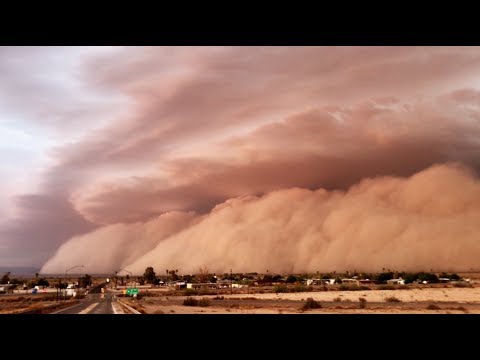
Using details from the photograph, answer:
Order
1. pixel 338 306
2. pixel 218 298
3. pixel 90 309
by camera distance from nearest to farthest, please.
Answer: pixel 338 306 < pixel 90 309 < pixel 218 298

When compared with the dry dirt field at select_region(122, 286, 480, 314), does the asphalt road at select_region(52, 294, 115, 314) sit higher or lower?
higher

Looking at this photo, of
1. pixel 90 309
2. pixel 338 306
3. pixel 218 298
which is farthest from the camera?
pixel 218 298

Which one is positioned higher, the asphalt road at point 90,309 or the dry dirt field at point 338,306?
the asphalt road at point 90,309

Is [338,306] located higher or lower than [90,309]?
lower

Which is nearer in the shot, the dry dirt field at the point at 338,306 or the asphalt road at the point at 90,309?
the dry dirt field at the point at 338,306

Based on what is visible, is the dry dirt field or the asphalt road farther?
the asphalt road
